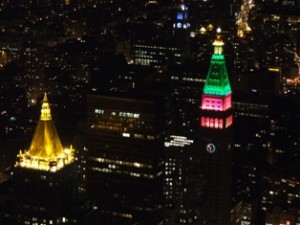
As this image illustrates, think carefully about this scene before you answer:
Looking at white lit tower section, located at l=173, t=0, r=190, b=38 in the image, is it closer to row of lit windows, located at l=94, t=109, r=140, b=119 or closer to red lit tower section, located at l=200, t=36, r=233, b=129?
red lit tower section, located at l=200, t=36, r=233, b=129

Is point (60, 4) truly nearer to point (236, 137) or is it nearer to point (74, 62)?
point (74, 62)

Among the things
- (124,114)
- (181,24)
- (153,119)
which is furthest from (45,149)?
(181,24)

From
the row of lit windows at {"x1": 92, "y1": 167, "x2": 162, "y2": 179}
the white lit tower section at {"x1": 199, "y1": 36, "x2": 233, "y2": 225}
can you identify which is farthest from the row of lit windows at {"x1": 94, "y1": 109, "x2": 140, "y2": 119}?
the white lit tower section at {"x1": 199, "y1": 36, "x2": 233, "y2": 225}

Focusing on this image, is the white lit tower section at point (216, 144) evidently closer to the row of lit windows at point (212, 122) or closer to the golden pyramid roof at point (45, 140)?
the row of lit windows at point (212, 122)

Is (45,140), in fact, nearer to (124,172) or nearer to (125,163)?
(125,163)

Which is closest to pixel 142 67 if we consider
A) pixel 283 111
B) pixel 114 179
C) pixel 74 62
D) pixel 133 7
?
pixel 74 62

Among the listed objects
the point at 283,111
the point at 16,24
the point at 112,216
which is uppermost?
the point at 16,24
